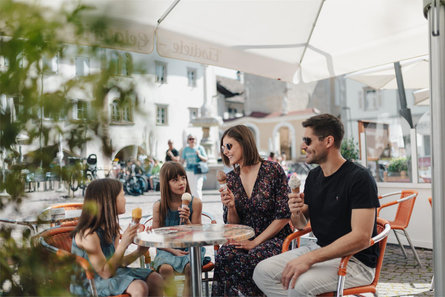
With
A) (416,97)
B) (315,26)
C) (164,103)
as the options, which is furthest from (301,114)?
(164,103)

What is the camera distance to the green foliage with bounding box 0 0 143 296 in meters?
0.83

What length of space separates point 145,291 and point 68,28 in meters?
2.01

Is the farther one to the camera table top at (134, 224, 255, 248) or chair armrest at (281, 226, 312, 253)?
chair armrest at (281, 226, 312, 253)

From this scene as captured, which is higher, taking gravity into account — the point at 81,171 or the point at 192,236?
the point at 81,171

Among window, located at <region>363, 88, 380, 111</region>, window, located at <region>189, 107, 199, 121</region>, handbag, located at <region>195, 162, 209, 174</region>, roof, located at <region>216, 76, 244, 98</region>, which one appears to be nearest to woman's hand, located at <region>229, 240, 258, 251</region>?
handbag, located at <region>195, 162, 209, 174</region>

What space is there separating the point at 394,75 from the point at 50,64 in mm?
7183

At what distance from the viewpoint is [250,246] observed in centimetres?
317

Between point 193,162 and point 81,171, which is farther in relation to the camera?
point 193,162

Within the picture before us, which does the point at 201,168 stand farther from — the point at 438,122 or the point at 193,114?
the point at 193,114

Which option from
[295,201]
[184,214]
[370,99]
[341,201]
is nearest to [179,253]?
[184,214]

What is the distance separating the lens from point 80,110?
32.5 inches

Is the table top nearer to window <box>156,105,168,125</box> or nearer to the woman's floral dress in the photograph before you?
the woman's floral dress

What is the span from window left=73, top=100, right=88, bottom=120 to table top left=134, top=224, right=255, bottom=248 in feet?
5.21

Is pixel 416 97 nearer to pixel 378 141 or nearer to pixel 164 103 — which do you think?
pixel 378 141
